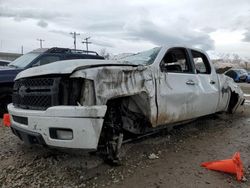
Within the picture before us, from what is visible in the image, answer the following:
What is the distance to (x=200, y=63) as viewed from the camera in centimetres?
613

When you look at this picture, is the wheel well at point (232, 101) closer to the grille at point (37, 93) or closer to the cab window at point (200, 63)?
the cab window at point (200, 63)

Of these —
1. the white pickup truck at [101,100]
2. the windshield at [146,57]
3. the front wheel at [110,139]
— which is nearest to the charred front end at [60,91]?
the white pickup truck at [101,100]

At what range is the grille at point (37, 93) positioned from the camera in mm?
3439

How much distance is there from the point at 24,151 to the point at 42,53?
3.99 metres

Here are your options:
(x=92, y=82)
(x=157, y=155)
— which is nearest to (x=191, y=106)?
(x=157, y=155)

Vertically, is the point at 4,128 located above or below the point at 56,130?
below

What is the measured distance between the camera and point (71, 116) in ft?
10.8

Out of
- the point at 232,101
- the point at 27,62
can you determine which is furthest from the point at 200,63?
the point at 27,62

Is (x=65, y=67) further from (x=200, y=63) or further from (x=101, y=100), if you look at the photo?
(x=200, y=63)

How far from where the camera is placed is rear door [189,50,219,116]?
18.1 feet

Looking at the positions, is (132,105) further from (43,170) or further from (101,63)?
(43,170)

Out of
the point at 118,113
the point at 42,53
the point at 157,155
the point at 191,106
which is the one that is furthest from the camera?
the point at 42,53

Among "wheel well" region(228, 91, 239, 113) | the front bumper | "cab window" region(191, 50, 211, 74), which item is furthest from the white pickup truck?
"wheel well" region(228, 91, 239, 113)

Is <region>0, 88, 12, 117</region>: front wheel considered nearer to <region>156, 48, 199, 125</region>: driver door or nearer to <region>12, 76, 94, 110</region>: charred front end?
<region>12, 76, 94, 110</region>: charred front end
